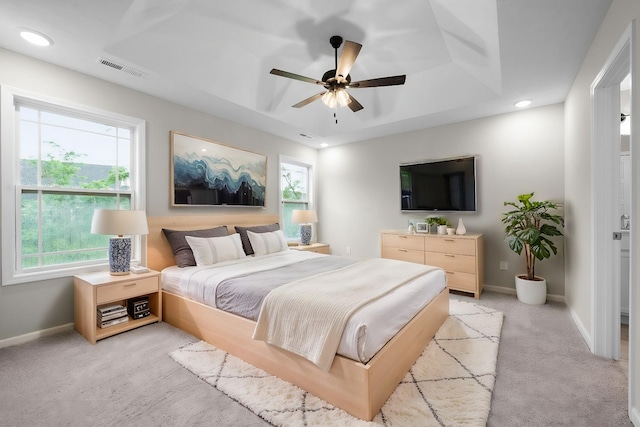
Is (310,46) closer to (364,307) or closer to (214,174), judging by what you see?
(214,174)

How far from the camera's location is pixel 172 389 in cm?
189

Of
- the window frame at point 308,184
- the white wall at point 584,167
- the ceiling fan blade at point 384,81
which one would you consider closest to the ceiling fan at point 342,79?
the ceiling fan blade at point 384,81

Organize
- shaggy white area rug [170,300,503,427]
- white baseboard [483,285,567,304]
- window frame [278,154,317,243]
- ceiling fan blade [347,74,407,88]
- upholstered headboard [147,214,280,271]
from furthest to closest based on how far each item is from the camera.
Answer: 1. window frame [278,154,317,243]
2. white baseboard [483,285,567,304]
3. upholstered headboard [147,214,280,271]
4. ceiling fan blade [347,74,407,88]
5. shaggy white area rug [170,300,503,427]

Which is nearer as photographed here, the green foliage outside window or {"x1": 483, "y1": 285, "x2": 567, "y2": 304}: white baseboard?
the green foliage outside window

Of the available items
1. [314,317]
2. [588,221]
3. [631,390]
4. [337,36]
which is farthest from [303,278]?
[588,221]

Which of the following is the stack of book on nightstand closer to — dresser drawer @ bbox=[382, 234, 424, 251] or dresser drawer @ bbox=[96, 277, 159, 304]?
dresser drawer @ bbox=[96, 277, 159, 304]

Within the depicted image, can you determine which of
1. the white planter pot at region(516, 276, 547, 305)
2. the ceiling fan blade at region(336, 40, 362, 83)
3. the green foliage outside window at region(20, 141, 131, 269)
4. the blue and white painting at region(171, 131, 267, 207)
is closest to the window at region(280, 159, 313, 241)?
the blue and white painting at region(171, 131, 267, 207)

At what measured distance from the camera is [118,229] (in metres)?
2.64

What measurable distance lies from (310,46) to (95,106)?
2304mm

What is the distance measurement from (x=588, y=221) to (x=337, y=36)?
2.83 metres

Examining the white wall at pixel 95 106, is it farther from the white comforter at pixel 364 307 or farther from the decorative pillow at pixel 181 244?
the white comforter at pixel 364 307

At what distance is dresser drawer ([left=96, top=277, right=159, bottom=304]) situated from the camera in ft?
8.31

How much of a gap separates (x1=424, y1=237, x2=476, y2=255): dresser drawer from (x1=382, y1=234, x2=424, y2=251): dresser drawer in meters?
0.10

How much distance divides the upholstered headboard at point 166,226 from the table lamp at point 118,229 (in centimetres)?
46
